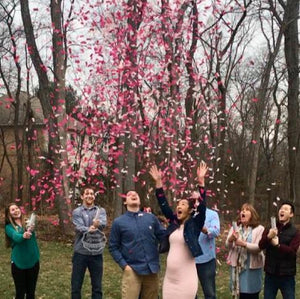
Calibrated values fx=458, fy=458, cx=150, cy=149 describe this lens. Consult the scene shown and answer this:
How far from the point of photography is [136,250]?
4.66m

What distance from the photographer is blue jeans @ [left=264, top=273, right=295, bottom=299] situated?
483 cm

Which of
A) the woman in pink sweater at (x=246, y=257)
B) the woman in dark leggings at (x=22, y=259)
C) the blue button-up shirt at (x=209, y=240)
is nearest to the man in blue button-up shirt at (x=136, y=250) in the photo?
the blue button-up shirt at (x=209, y=240)

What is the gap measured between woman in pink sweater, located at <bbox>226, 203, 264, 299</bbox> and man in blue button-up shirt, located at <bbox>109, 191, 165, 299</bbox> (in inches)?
34.5

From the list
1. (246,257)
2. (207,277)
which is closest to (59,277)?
(207,277)

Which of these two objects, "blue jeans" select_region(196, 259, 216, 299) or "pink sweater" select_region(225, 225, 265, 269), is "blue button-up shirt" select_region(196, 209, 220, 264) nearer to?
"blue jeans" select_region(196, 259, 216, 299)

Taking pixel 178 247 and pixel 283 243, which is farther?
pixel 283 243

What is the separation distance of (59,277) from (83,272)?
127 inches

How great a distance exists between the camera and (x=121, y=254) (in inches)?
185

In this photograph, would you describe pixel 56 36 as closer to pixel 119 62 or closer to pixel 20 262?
pixel 119 62

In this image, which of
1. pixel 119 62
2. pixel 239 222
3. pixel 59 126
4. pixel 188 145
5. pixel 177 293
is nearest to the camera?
pixel 177 293

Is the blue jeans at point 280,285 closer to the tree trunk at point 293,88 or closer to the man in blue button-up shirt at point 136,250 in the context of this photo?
the man in blue button-up shirt at point 136,250

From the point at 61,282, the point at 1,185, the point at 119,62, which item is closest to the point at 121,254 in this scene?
the point at 61,282

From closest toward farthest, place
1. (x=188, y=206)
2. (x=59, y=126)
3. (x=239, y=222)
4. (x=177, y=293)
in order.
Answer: (x=177, y=293) < (x=188, y=206) < (x=239, y=222) < (x=59, y=126)

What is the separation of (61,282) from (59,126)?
17.4ft
